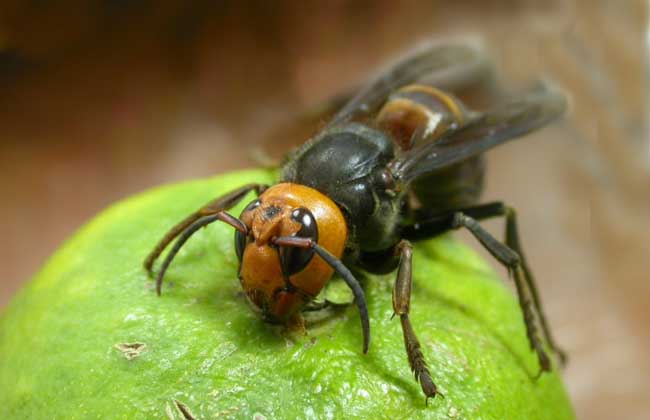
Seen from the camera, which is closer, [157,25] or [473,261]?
[473,261]

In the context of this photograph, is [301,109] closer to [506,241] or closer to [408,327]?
[506,241]

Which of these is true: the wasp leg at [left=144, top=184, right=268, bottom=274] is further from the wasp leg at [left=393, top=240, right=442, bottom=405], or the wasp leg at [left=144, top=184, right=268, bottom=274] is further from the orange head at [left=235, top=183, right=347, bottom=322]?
the wasp leg at [left=393, top=240, right=442, bottom=405]

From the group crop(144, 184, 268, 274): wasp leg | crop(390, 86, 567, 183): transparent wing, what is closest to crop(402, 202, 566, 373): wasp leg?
crop(390, 86, 567, 183): transparent wing

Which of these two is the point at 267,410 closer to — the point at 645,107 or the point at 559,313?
the point at 559,313

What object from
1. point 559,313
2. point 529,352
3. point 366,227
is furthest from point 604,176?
point 366,227

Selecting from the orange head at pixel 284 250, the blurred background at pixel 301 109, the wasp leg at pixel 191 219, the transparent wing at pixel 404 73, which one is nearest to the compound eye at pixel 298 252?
the orange head at pixel 284 250

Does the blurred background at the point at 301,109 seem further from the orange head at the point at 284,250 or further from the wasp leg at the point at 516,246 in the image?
the orange head at the point at 284,250
